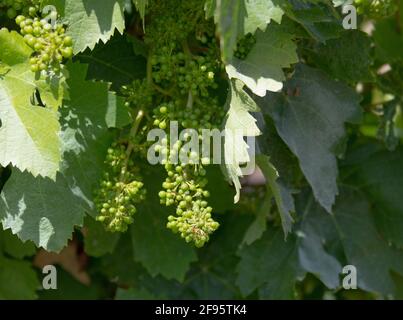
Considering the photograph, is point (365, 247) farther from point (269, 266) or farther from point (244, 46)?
point (244, 46)

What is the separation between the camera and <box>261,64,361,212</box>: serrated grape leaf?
1.86 meters

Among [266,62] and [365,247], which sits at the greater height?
[266,62]

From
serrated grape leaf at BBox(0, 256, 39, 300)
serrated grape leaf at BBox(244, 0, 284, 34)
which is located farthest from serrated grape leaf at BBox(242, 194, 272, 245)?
serrated grape leaf at BBox(0, 256, 39, 300)

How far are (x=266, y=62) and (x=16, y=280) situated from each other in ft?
3.47

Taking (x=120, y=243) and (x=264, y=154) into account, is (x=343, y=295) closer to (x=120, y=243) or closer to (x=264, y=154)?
(x=120, y=243)

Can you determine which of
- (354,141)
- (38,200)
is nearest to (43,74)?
(38,200)

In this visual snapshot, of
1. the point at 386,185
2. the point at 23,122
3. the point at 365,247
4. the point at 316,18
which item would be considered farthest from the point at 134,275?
the point at 316,18

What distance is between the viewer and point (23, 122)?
154 centimetres

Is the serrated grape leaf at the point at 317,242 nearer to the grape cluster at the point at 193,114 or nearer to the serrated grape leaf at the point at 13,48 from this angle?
the grape cluster at the point at 193,114

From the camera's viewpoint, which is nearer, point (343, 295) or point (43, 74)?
point (43, 74)

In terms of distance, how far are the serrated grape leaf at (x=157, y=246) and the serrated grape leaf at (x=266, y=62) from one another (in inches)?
23.3

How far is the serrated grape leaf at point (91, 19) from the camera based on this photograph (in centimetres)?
155

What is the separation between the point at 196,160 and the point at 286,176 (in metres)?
0.41

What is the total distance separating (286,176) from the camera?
1.92 m
